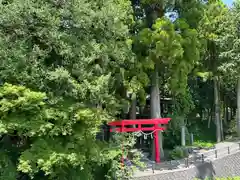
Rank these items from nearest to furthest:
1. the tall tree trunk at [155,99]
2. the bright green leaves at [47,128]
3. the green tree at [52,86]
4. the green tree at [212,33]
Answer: the bright green leaves at [47,128]
the green tree at [52,86]
the tall tree trunk at [155,99]
the green tree at [212,33]

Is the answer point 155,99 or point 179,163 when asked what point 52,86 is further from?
point 179,163

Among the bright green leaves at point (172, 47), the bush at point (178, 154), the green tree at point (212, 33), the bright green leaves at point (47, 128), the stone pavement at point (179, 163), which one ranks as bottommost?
the stone pavement at point (179, 163)

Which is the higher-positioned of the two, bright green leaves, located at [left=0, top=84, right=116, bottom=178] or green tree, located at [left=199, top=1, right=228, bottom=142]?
green tree, located at [left=199, top=1, right=228, bottom=142]

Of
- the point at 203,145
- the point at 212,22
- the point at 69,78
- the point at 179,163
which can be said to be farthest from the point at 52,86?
the point at 203,145

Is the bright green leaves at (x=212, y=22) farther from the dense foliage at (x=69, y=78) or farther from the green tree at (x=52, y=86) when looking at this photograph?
the green tree at (x=52, y=86)

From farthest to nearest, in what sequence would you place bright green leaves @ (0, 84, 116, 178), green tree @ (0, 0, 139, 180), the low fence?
the low fence
green tree @ (0, 0, 139, 180)
bright green leaves @ (0, 84, 116, 178)

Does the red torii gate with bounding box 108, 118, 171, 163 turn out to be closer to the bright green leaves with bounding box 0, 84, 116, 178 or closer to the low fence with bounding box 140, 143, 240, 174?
the low fence with bounding box 140, 143, 240, 174

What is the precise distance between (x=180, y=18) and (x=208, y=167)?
25.1 ft

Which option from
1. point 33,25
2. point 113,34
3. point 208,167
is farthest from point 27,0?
point 208,167

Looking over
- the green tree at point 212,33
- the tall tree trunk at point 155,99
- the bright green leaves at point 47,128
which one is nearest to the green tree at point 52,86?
the bright green leaves at point 47,128

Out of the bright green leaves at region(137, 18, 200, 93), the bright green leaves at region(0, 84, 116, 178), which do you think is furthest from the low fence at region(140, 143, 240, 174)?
the bright green leaves at region(0, 84, 116, 178)

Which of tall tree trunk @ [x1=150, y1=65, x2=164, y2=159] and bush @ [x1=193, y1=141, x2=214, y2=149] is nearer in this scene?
tall tree trunk @ [x1=150, y1=65, x2=164, y2=159]

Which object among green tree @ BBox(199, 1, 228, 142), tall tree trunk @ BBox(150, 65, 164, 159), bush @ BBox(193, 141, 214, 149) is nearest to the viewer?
tall tree trunk @ BBox(150, 65, 164, 159)

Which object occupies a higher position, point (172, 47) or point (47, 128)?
point (172, 47)
